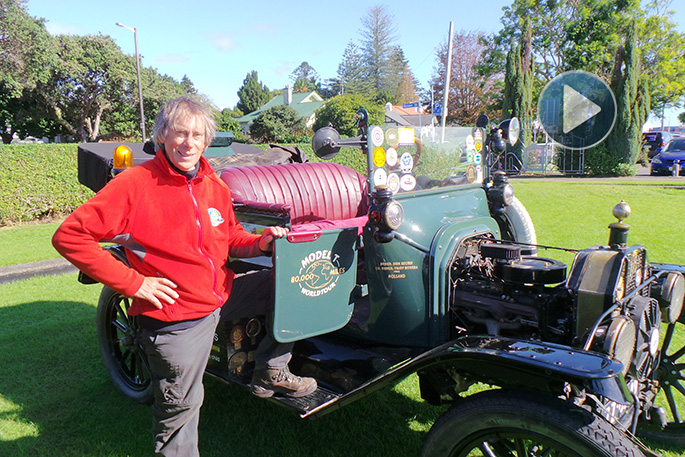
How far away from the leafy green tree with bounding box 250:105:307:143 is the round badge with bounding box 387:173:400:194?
27430 millimetres

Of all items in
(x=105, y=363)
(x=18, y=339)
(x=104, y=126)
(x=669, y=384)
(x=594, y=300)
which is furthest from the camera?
(x=104, y=126)

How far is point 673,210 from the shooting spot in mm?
9617

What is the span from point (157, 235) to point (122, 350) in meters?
2.20

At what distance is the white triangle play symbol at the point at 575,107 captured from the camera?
46.5 feet

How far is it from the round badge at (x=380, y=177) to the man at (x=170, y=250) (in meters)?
0.87

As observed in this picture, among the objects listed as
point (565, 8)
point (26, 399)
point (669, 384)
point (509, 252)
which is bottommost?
point (26, 399)

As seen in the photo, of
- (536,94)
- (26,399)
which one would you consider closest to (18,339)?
(26,399)

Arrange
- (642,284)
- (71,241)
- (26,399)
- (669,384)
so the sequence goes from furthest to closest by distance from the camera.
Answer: (26,399) → (669,384) → (642,284) → (71,241)

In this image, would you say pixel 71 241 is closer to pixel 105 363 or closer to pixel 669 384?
pixel 105 363

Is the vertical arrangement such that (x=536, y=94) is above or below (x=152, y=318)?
above

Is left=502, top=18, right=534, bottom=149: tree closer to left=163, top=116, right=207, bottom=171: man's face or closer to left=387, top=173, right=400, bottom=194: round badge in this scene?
left=387, top=173, right=400, bottom=194: round badge

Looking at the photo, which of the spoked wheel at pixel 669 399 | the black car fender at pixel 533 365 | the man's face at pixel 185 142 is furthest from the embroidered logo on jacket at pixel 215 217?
the spoked wheel at pixel 669 399

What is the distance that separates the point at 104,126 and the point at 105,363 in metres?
34.2
